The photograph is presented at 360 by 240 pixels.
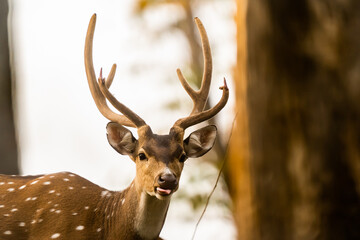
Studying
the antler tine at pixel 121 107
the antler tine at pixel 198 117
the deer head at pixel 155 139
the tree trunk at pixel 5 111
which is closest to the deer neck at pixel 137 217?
the deer head at pixel 155 139

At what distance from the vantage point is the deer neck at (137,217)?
15.0 ft

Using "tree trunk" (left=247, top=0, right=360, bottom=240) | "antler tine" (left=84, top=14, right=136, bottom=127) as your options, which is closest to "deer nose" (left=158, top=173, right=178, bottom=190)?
"antler tine" (left=84, top=14, right=136, bottom=127)

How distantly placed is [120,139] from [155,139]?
1.24 feet

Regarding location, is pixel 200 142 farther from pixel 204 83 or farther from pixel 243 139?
pixel 243 139

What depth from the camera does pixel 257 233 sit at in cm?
221

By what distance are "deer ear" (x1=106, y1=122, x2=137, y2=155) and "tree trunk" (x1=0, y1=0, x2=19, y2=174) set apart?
250 centimetres

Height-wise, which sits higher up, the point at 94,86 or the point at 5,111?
the point at 94,86

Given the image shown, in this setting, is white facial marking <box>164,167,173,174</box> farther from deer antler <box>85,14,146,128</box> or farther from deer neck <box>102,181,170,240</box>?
deer antler <box>85,14,146,128</box>

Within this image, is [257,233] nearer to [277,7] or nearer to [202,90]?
[277,7]

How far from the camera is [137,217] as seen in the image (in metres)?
4.66

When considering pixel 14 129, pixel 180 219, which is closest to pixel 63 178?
pixel 14 129

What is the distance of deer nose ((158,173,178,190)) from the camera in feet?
13.9

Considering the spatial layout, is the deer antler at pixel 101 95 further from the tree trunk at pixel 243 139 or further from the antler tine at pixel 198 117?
the tree trunk at pixel 243 139

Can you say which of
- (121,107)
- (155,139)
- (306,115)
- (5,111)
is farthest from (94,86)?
(306,115)
